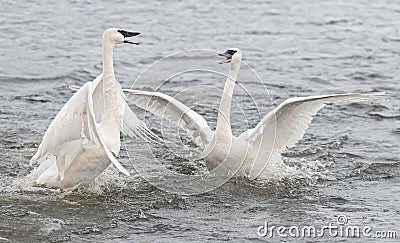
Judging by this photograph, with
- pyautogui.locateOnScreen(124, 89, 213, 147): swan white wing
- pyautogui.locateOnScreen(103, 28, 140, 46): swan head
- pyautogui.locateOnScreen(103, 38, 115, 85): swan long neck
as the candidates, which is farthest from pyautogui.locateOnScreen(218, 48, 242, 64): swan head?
pyautogui.locateOnScreen(103, 38, 115, 85): swan long neck

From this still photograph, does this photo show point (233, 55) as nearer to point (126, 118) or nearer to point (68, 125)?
point (126, 118)

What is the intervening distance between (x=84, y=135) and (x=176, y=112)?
6.28ft

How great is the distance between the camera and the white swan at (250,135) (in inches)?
414

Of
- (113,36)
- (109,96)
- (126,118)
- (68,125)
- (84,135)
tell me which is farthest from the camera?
(126,118)

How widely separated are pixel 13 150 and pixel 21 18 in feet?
33.5

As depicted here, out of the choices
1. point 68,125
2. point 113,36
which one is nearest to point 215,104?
point 113,36

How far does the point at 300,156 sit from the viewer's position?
1205cm

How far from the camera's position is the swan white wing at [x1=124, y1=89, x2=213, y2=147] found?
11.0 metres

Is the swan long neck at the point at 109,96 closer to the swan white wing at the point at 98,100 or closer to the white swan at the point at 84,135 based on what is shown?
the white swan at the point at 84,135

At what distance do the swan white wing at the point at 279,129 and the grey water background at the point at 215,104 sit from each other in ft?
1.11

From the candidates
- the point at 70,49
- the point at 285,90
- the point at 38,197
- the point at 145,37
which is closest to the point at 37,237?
the point at 38,197

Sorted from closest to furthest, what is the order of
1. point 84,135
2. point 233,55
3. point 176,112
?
1. point 84,135
2. point 233,55
3. point 176,112

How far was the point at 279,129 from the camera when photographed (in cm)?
1081

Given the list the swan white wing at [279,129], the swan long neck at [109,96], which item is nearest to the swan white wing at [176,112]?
the swan white wing at [279,129]
